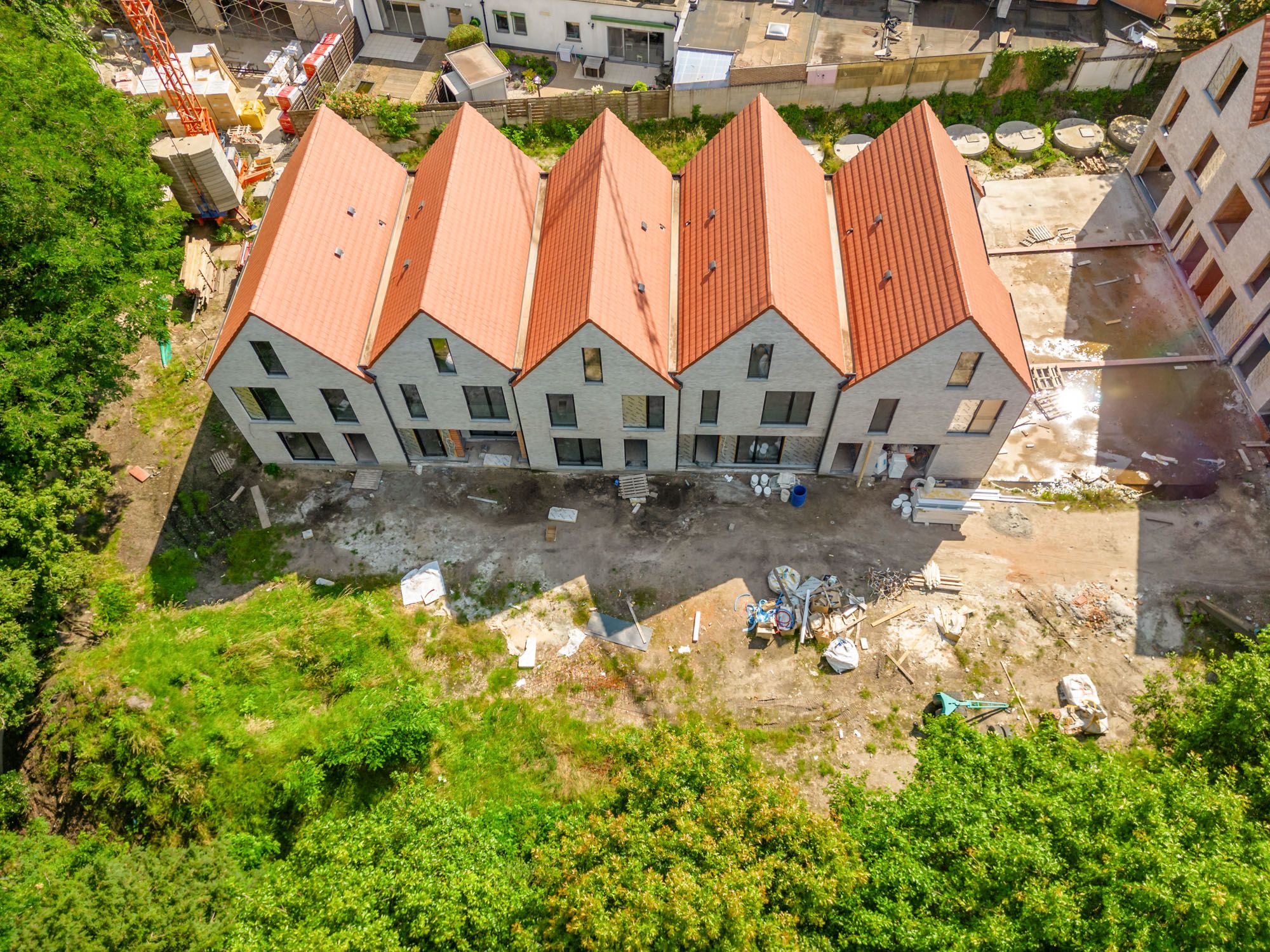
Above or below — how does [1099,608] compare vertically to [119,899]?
below

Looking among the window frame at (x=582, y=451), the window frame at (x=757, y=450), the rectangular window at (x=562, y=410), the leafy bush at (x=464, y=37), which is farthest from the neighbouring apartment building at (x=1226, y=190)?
the leafy bush at (x=464, y=37)

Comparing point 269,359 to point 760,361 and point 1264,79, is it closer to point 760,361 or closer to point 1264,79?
point 760,361

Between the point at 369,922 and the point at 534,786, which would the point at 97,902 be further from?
the point at 534,786

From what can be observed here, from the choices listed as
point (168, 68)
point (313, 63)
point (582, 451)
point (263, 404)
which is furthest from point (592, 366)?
point (313, 63)

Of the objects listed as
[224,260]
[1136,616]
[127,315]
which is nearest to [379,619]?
[127,315]

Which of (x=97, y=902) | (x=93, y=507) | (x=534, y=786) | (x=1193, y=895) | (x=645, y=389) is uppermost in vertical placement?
(x=1193, y=895)

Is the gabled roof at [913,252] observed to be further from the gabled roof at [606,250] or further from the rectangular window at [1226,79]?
the rectangular window at [1226,79]

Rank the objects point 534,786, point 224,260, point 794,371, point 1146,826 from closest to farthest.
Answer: point 1146,826
point 534,786
point 794,371
point 224,260
